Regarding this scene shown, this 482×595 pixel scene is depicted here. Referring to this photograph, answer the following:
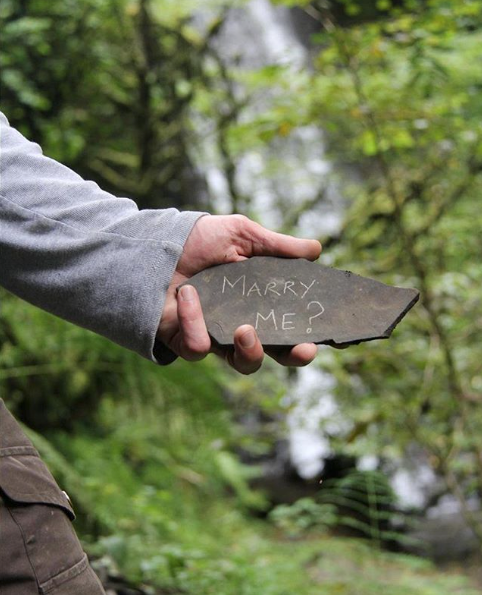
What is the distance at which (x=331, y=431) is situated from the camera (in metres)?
6.71

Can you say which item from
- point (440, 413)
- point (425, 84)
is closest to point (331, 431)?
point (440, 413)

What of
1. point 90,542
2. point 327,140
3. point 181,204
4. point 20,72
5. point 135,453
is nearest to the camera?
point 90,542

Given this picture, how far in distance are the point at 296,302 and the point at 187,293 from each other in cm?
24

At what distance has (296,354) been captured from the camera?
168 centimetres

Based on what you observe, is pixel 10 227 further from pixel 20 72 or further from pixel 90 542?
pixel 20 72

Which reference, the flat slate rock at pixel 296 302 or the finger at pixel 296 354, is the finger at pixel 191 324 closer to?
the flat slate rock at pixel 296 302

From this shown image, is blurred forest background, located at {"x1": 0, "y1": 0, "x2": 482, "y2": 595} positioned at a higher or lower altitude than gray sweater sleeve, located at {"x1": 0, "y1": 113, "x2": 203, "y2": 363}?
lower

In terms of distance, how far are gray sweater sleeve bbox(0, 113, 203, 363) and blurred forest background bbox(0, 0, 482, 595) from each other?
1.55 meters

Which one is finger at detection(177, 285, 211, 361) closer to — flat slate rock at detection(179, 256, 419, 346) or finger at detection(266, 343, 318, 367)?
flat slate rock at detection(179, 256, 419, 346)

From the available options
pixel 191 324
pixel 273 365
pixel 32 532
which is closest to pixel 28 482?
pixel 32 532

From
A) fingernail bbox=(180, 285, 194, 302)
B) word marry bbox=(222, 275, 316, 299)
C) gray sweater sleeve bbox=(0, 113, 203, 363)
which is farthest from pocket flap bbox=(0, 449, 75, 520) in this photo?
word marry bbox=(222, 275, 316, 299)

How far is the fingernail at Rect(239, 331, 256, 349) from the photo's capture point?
1.61 m

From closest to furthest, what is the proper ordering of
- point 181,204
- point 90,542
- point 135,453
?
point 90,542, point 135,453, point 181,204

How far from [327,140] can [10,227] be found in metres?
9.31
